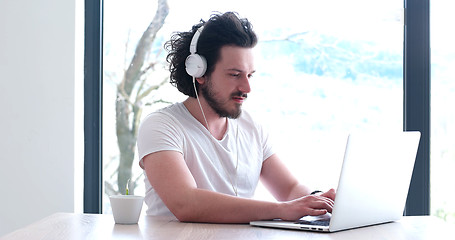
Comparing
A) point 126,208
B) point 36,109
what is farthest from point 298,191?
point 36,109

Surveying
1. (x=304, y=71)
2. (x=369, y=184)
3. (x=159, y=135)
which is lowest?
(x=369, y=184)

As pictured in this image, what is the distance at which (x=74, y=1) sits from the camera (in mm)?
2723

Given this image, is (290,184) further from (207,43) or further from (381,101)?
(381,101)

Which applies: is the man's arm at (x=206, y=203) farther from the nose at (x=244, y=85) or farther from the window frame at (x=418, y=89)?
the window frame at (x=418, y=89)

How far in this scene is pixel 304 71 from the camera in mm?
2891

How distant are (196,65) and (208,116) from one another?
0.63ft

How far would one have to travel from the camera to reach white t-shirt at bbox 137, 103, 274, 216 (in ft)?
6.36

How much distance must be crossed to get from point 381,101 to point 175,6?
1099mm

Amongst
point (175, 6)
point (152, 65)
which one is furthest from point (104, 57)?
point (175, 6)

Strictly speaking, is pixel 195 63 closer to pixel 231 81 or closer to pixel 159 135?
pixel 231 81

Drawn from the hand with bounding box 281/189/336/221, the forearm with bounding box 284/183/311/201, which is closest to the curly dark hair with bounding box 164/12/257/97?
the forearm with bounding box 284/183/311/201

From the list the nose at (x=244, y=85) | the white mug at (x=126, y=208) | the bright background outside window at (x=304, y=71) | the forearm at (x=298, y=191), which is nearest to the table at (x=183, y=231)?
the white mug at (x=126, y=208)
